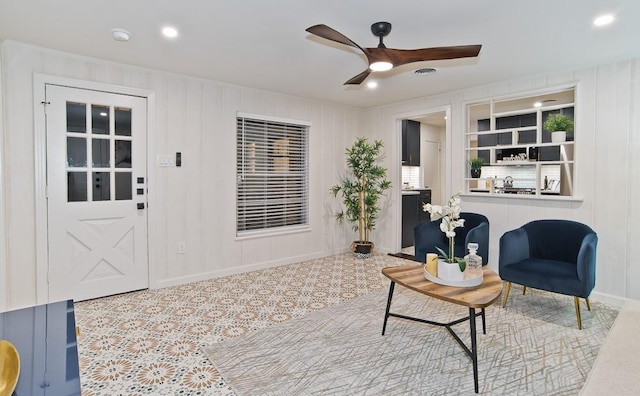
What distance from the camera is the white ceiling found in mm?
2371

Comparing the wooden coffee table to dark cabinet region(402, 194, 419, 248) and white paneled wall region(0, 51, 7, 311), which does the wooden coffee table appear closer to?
dark cabinet region(402, 194, 419, 248)

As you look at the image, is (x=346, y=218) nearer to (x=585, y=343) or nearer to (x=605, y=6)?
(x=585, y=343)

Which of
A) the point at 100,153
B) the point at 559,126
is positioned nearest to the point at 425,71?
the point at 559,126

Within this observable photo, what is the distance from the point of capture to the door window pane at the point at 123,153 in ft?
11.8

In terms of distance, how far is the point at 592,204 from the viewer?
3.56 m

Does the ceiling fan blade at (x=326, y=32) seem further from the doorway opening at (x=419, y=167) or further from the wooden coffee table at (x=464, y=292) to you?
the doorway opening at (x=419, y=167)

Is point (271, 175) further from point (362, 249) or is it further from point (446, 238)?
point (446, 238)

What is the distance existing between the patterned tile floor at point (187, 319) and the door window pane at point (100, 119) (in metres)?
1.67

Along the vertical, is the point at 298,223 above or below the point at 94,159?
below

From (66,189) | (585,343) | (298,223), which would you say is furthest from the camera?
(298,223)

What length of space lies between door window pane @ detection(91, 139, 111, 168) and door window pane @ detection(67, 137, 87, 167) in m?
0.07

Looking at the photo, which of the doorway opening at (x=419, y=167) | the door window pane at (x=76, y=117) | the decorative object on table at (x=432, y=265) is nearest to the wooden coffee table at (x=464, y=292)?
the decorative object on table at (x=432, y=265)

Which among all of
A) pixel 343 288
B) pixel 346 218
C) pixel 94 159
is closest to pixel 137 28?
pixel 94 159

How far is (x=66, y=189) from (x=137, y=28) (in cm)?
169
